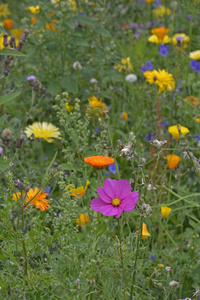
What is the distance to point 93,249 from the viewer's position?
1473 mm

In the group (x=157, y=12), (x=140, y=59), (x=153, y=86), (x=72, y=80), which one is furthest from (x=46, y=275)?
(x=157, y=12)

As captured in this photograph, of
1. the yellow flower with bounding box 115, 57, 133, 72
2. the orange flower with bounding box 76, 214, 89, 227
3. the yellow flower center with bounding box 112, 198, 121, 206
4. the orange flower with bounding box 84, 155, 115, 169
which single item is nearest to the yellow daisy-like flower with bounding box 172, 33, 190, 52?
the yellow flower with bounding box 115, 57, 133, 72

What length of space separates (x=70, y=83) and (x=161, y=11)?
207 centimetres

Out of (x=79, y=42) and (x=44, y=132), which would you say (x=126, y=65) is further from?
(x=44, y=132)

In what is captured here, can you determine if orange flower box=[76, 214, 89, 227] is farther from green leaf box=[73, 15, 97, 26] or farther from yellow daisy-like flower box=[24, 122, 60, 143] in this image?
green leaf box=[73, 15, 97, 26]

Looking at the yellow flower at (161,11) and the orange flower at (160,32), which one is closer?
the orange flower at (160,32)

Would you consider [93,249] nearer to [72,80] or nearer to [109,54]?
[72,80]

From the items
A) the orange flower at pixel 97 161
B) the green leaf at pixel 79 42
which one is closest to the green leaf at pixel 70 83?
the green leaf at pixel 79 42

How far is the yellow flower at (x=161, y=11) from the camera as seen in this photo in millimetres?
4153

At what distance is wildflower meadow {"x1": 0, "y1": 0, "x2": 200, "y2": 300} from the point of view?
1.37 m

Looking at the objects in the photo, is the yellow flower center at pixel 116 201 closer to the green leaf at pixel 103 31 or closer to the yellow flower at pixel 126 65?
the green leaf at pixel 103 31

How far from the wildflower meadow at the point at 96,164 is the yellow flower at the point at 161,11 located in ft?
0.08

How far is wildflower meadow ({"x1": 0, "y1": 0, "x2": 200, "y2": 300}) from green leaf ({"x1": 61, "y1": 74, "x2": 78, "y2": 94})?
0.01 m

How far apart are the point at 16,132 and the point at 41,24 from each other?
73 centimetres
